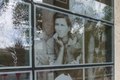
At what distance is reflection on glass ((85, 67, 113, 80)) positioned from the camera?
180 inches

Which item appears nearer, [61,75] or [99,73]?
[61,75]

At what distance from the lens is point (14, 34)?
336cm

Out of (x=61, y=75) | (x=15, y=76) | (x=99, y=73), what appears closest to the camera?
(x=15, y=76)

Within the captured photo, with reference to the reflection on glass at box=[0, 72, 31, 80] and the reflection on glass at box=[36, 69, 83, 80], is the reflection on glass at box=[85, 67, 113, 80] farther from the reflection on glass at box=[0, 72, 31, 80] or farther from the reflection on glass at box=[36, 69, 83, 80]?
the reflection on glass at box=[0, 72, 31, 80]

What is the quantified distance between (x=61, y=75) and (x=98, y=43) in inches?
47.5

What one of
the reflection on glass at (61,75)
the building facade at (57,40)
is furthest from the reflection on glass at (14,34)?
the reflection on glass at (61,75)

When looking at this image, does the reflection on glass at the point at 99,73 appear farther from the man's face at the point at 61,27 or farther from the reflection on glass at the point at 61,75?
the man's face at the point at 61,27

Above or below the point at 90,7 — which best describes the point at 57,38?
below

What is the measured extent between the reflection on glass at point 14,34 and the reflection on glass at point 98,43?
53.8 inches

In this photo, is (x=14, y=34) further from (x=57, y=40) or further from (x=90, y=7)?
(x=90, y=7)

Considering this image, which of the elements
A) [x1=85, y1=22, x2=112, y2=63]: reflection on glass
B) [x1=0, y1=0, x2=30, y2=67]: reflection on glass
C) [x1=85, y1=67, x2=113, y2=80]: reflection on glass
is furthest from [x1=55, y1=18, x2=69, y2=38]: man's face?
[x1=85, y1=67, x2=113, y2=80]: reflection on glass

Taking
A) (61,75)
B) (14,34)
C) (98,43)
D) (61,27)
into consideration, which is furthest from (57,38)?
(98,43)

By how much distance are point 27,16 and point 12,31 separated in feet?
0.95

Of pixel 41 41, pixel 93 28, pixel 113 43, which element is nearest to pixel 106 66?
pixel 113 43
